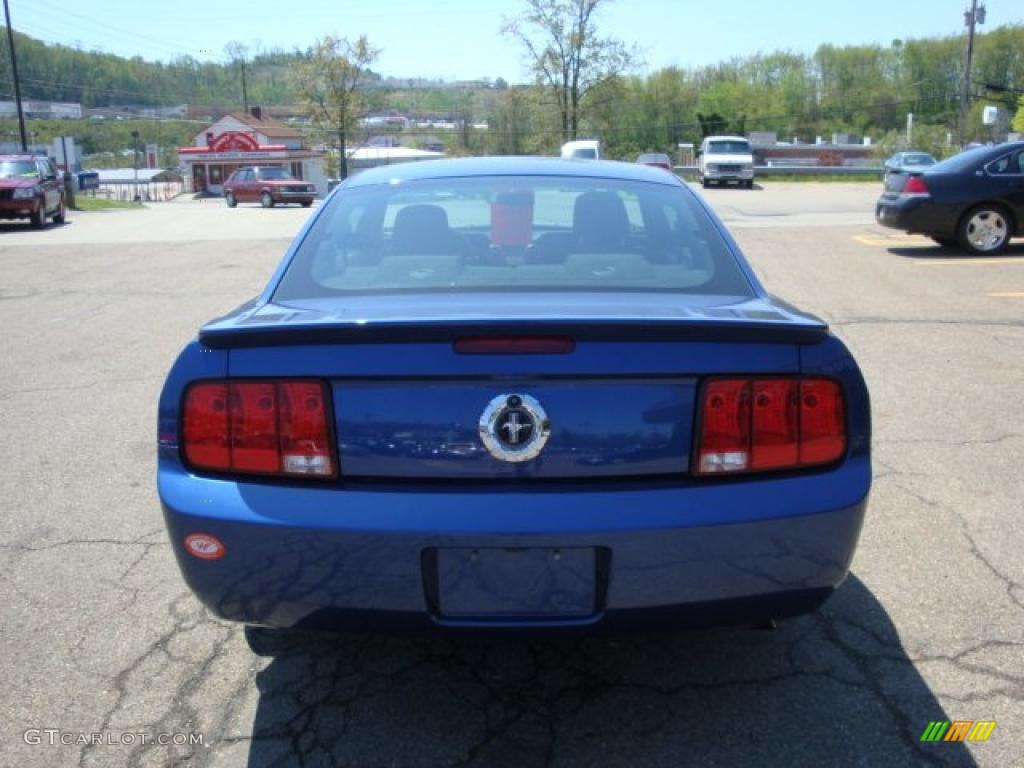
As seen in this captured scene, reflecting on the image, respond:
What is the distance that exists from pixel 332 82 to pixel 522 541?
75.7 meters

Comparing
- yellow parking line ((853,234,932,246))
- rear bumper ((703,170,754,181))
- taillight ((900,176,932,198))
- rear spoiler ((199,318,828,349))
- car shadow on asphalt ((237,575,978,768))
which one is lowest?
car shadow on asphalt ((237,575,978,768))

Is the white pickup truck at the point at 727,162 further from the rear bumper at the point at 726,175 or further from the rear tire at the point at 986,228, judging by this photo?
the rear tire at the point at 986,228

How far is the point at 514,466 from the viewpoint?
7.81 ft

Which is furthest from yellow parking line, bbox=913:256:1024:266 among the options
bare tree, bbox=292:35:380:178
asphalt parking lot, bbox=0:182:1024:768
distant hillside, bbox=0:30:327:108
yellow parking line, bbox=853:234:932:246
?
distant hillside, bbox=0:30:327:108

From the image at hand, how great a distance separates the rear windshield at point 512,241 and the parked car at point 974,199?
410 inches

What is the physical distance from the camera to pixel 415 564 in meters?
2.37

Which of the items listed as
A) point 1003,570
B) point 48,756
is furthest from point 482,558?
point 1003,570

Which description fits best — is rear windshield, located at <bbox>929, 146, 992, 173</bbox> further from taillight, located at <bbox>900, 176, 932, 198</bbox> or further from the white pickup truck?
the white pickup truck

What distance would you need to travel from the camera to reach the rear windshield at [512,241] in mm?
3139

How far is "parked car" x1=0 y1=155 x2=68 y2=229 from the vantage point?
20.9 meters

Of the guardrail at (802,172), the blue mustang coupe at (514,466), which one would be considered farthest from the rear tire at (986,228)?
the guardrail at (802,172)

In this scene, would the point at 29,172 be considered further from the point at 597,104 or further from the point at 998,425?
the point at 597,104

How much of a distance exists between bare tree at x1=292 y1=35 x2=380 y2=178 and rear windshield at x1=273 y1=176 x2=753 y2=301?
71.0 metres

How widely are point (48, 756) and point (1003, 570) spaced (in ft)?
10.9
